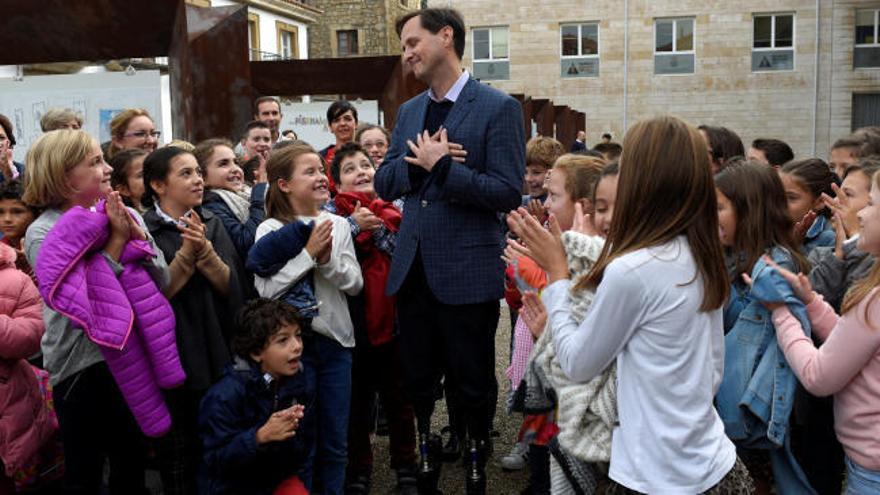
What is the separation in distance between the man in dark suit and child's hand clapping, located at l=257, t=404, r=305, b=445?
0.71m

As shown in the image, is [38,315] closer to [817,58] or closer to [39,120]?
[39,120]

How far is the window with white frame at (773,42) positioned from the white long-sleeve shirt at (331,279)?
31640 millimetres

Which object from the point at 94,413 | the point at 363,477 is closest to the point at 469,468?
the point at 363,477

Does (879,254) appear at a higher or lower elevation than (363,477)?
higher

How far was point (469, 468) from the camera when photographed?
3965 mm

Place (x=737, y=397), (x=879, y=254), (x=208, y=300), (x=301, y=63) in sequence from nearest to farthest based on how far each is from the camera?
(x=879, y=254) < (x=737, y=397) < (x=208, y=300) < (x=301, y=63)

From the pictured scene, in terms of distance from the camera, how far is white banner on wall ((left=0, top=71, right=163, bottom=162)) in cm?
564

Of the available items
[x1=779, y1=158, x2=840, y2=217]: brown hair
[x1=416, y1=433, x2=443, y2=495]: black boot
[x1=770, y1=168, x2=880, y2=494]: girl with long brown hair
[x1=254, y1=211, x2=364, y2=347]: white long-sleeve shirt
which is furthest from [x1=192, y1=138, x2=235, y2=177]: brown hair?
[x1=779, y1=158, x2=840, y2=217]: brown hair

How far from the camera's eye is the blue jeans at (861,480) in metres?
2.91

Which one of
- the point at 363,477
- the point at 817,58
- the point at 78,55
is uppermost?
the point at 817,58

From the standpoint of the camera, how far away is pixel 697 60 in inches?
1287

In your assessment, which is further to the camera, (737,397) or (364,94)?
(364,94)

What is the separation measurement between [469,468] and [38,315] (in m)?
2.08

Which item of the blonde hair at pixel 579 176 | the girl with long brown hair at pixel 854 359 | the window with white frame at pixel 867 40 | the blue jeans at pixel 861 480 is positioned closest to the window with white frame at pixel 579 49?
the window with white frame at pixel 867 40
